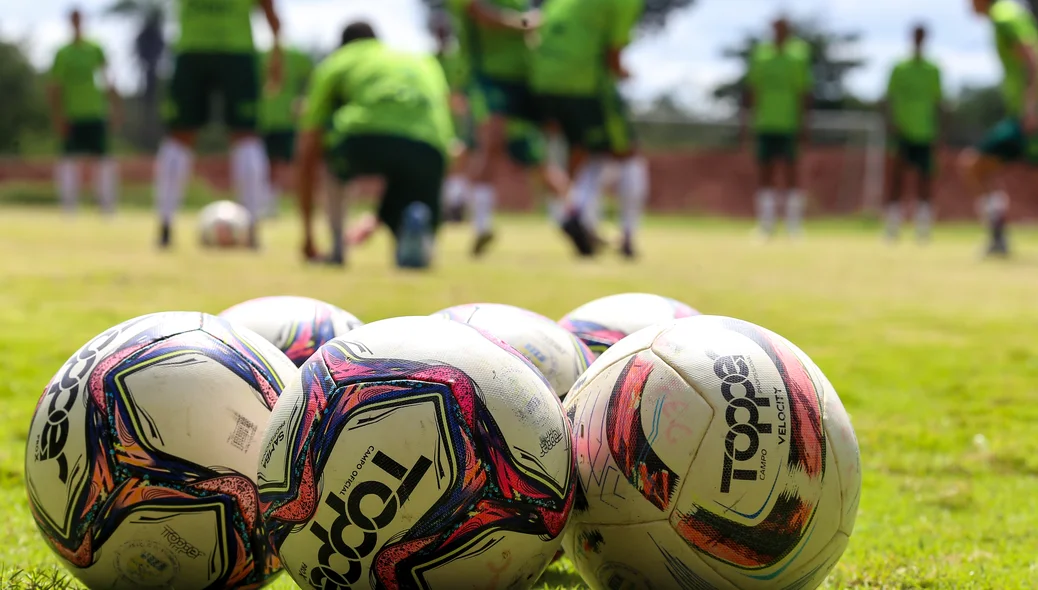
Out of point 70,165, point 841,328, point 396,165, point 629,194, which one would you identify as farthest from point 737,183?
point 841,328

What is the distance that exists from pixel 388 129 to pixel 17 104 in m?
42.9

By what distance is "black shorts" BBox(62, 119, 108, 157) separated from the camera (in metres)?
18.5

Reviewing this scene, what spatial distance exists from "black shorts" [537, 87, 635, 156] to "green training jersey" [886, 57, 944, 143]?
8.66 m

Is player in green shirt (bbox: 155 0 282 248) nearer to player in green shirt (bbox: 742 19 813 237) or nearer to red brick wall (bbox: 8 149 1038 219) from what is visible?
player in green shirt (bbox: 742 19 813 237)

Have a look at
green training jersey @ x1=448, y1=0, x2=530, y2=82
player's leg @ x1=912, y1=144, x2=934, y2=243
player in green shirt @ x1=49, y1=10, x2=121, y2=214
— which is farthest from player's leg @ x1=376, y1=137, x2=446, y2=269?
player's leg @ x1=912, y1=144, x2=934, y2=243

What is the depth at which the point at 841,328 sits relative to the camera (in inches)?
252

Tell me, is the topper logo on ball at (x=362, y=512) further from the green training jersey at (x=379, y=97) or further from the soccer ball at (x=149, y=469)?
the green training jersey at (x=379, y=97)

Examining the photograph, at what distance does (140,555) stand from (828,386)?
1535 millimetres

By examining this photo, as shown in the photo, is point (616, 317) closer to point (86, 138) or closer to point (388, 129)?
point (388, 129)

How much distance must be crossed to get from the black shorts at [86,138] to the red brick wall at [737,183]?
62.5ft

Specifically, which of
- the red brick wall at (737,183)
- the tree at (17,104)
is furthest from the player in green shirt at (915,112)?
the tree at (17,104)

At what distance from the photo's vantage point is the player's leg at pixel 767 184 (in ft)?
60.3

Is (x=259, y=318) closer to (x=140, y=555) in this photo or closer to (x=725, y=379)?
(x=140, y=555)

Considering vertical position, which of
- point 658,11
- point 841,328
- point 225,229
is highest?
point 658,11
